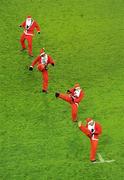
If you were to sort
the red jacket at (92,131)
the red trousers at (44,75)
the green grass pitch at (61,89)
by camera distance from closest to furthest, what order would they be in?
the red jacket at (92,131), the green grass pitch at (61,89), the red trousers at (44,75)

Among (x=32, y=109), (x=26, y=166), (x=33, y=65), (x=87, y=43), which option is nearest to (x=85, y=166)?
(x=26, y=166)

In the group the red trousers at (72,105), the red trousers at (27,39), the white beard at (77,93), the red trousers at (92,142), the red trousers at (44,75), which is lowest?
the red trousers at (92,142)

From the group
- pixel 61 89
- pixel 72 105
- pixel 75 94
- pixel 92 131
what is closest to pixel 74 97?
pixel 75 94

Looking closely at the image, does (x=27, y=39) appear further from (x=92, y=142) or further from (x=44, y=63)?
(x=92, y=142)

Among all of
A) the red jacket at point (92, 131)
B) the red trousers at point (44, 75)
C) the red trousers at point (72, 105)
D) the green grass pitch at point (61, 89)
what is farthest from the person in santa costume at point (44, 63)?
the red jacket at point (92, 131)

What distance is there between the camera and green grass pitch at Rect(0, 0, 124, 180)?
21.1m

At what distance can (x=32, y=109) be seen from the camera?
2402 centimetres

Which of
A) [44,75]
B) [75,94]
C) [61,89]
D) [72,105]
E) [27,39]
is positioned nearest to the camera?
[75,94]

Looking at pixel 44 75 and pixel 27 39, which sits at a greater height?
pixel 27 39

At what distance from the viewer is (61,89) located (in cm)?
2523

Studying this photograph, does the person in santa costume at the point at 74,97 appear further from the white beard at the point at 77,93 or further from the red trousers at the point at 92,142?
the red trousers at the point at 92,142

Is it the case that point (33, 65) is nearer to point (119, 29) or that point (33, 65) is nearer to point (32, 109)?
point (32, 109)

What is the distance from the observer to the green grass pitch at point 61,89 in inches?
829

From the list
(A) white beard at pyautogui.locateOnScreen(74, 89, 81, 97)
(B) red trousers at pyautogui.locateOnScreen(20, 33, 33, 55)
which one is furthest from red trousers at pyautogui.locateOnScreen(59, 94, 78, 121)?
(B) red trousers at pyautogui.locateOnScreen(20, 33, 33, 55)
